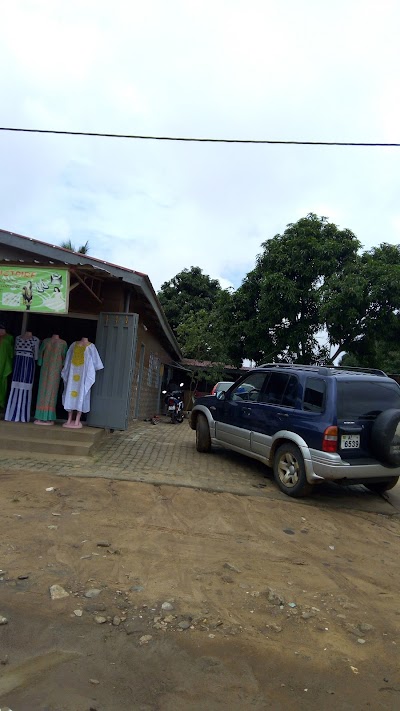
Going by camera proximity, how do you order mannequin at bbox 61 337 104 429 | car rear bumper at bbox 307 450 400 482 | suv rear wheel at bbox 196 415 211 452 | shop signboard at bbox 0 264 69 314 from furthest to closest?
suv rear wheel at bbox 196 415 211 452 < mannequin at bbox 61 337 104 429 < shop signboard at bbox 0 264 69 314 < car rear bumper at bbox 307 450 400 482

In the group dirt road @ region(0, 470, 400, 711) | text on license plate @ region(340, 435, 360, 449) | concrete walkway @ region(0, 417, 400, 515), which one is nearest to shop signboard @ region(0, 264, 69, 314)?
concrete walkway @ region(0, 417, 400, 515)

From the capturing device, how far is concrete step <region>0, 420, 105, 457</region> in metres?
7.48

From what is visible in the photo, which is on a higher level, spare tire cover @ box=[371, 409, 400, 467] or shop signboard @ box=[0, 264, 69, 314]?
shop signboard @ box=[0, 264, 69, 314]

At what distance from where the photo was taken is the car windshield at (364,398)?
5.99 meters

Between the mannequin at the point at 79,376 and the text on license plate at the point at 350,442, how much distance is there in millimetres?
4397

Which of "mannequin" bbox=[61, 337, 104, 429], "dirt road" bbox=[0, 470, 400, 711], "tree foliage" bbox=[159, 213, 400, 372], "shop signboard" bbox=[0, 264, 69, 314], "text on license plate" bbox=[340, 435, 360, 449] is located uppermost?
"tree foliage" bbox=[159, 213, 400, 372]

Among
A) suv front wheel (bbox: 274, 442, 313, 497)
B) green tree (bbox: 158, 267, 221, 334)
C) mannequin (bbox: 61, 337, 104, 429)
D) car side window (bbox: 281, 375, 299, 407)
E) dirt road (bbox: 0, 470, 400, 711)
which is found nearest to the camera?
dirt road (bbox: 0, 470, 400, 711)

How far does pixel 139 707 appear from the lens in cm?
232

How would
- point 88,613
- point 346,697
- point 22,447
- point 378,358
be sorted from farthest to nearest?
point 378,358 < point 22,447 < point 88,613 < point 346,697

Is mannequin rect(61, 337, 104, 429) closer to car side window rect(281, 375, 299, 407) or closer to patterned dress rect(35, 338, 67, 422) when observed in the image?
patterned dress rect(35, 338, 67, 422)

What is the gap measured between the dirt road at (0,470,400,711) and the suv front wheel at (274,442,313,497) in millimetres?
596

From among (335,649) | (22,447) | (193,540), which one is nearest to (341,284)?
(22,447)

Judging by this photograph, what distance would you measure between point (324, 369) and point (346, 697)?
440 cm

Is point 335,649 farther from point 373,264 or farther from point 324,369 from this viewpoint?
point 373,264
